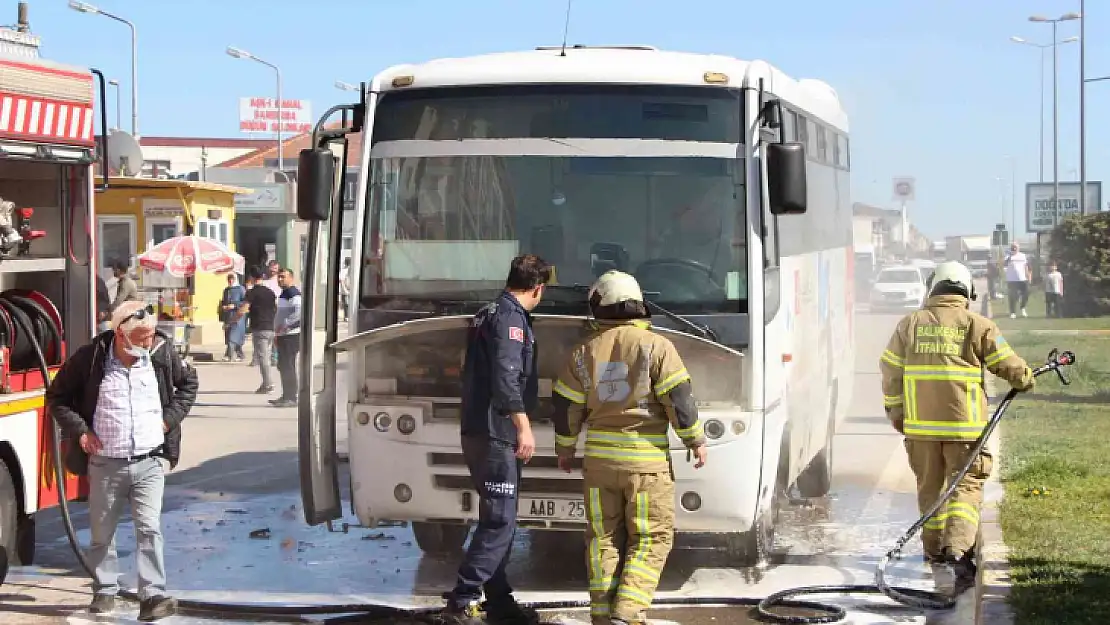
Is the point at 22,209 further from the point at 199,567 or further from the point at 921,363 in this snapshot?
the point at 921,363

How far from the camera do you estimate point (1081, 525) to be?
33.1 feet

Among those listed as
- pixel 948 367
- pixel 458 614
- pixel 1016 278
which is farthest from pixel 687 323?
pixel 1016 278

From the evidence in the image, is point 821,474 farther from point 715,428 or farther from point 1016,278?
point 1016,278

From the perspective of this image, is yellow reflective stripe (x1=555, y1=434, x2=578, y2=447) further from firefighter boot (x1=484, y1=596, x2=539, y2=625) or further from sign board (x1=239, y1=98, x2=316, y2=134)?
sign board (x1=239, y1=98, x2=316, y2=134)

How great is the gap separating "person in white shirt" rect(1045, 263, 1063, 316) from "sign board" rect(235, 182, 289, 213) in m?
22.6

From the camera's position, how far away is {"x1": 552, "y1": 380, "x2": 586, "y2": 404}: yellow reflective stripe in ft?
24.4

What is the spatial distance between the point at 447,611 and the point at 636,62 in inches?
124

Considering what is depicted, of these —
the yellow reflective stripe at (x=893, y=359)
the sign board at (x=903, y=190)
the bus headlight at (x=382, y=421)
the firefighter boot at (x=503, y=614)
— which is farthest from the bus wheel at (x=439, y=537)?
the sign board at (x=903, y=190)

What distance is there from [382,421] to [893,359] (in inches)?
110

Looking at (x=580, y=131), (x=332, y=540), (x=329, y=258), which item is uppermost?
(x=580, y=131)

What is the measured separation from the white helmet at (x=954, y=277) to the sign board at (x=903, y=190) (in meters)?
55.4

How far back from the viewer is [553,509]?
8383mm

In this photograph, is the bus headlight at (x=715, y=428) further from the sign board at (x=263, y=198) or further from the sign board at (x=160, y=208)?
the sign board at (x=263, y=198)

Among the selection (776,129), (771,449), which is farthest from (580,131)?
(771,449)
